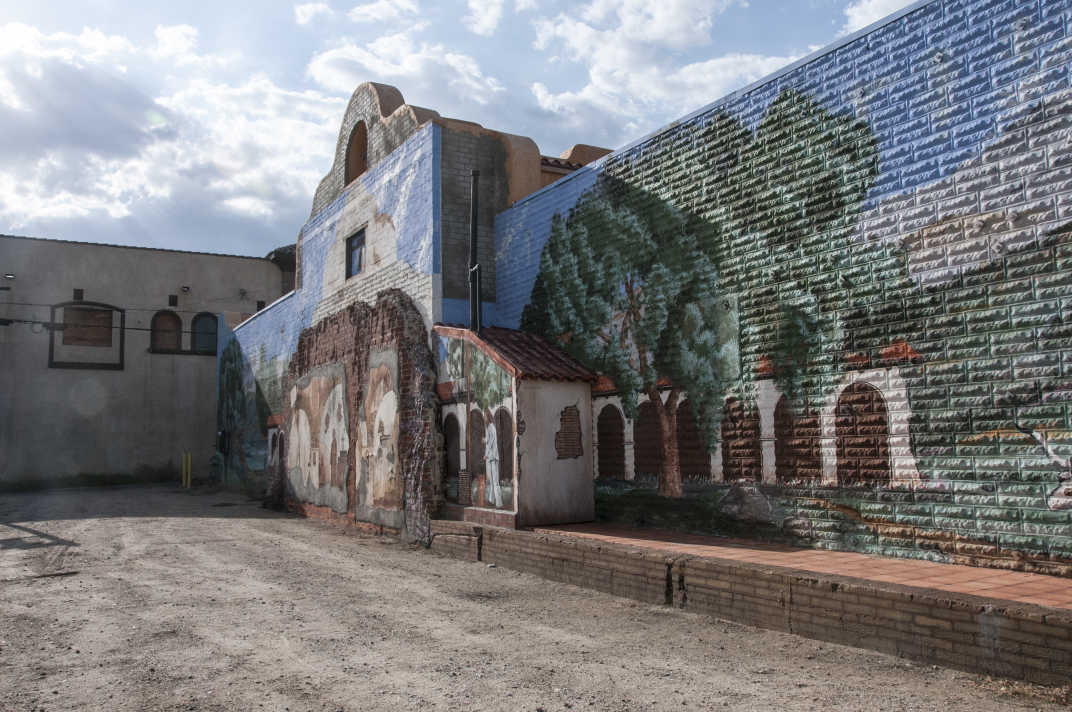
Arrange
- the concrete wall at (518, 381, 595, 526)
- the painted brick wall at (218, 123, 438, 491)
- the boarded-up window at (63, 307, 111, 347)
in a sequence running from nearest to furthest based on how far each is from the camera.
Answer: the concrete wall at (518, 381, 595, 526) < the painted brick wall at (218, 123, 438, 491) < the boarded-up window at (63, 307, 111, 347)

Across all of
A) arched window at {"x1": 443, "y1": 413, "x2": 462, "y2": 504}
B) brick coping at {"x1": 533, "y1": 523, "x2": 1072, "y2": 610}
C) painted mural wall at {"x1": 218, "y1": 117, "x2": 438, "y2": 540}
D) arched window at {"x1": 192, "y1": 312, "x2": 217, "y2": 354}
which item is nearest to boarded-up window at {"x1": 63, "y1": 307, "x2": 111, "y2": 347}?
arched window at {"x1": 192, "y1": 312, "x2": 217, "y2": 354}

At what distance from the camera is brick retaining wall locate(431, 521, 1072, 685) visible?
4457 millimetres

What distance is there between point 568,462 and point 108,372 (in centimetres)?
2103

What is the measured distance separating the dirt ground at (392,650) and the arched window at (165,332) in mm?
18294

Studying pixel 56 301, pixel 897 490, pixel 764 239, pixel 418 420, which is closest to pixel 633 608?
pixel 897 490

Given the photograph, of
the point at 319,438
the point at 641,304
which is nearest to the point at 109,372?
the point at 319,438

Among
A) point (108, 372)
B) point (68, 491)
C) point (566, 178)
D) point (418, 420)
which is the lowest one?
point (68, 491)

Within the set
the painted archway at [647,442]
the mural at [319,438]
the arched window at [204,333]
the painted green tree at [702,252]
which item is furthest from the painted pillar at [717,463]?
the arched window at [204,333]

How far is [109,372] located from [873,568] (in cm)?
2540

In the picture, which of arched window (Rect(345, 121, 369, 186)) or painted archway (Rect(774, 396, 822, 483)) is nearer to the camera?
painted archway (Rect(774, 396, 822, 483))

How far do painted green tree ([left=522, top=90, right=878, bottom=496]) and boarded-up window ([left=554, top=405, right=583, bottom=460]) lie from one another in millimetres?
704

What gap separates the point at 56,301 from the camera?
990 inches

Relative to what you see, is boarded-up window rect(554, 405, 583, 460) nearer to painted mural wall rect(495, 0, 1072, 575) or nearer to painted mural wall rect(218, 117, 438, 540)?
painted mural wall rect(495, 0, 1072, 575)

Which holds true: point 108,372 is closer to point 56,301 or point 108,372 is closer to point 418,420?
point 56,301
